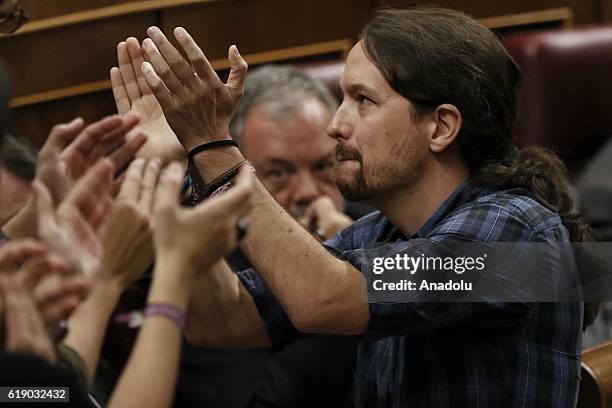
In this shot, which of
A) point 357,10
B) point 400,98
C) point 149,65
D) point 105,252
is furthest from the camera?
point 357,10

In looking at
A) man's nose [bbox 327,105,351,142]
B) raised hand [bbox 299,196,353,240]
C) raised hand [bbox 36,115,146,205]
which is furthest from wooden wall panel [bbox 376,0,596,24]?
raised hand [bbox 36,115,146,205]

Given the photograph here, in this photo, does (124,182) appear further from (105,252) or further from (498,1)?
(498,1)

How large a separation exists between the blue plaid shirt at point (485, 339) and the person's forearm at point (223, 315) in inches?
7.4

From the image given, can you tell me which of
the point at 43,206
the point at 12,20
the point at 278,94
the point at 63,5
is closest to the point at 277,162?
the point at 278,94

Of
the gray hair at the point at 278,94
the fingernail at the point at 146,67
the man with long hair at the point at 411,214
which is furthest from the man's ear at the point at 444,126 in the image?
the gray hair at the point at 278,94

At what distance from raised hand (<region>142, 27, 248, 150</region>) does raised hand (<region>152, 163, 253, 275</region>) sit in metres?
0.36

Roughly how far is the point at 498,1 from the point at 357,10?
34 cm

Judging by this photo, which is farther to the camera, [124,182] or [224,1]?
[224,1]

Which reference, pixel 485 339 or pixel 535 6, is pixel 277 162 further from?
pixel 535 6

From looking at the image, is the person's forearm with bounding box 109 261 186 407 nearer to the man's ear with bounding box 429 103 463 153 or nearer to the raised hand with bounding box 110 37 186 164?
the raised hand with bounding box 110 37 186 164

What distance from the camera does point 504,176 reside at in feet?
4.44

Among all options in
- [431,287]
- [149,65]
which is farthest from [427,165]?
[149,65]

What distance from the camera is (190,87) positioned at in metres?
1.17

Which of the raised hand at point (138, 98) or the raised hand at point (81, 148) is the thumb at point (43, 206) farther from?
the raised hand at point (138, 98)
